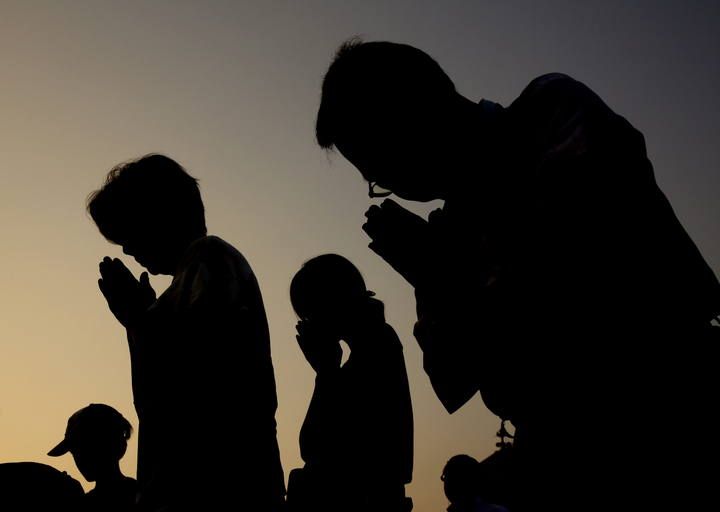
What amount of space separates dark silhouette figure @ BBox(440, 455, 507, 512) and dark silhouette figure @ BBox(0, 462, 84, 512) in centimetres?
383

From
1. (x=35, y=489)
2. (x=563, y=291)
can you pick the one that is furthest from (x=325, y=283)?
(x=563, y=291)

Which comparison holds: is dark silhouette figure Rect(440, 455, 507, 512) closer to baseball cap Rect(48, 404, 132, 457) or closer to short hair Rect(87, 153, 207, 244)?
baseball cap Rect(48, 404, 132, 457)

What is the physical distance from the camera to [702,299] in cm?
Answer: 117

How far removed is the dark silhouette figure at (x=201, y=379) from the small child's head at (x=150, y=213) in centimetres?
2

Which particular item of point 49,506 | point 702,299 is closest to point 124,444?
point 49,506

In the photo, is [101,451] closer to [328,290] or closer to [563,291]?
[328,290]

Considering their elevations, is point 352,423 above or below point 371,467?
above

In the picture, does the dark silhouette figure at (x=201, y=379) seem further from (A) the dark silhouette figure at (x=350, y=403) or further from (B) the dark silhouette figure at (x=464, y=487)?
(B) the dark silhouette figure at (x=464, y=487)

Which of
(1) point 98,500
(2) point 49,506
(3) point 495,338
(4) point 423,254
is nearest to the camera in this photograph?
(3) point 495,338

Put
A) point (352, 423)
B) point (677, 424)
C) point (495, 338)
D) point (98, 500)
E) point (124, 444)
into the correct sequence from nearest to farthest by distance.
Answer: point (677, 424) < point (495, 338) < point (352, 423) < point (98, 500) < point (124, 444)

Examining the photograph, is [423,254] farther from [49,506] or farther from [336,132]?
[49,506]

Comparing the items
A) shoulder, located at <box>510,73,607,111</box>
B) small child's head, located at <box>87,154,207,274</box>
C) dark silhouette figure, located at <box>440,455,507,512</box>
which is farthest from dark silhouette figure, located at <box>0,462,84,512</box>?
dark silhouette figure, located at <box>440,455,507,512</box>

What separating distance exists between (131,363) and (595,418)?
6.47 feet

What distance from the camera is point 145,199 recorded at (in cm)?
301
